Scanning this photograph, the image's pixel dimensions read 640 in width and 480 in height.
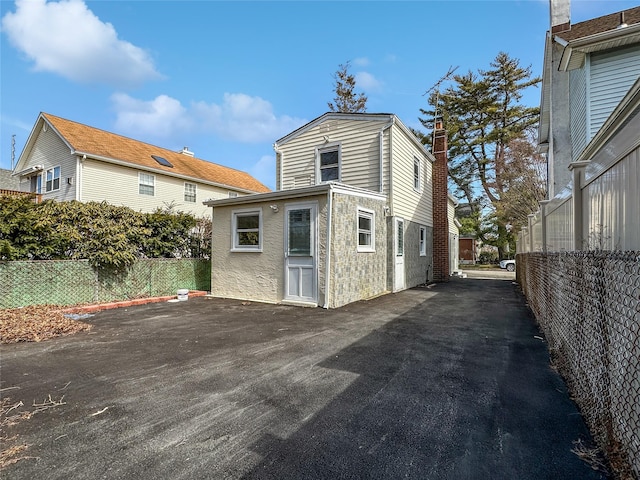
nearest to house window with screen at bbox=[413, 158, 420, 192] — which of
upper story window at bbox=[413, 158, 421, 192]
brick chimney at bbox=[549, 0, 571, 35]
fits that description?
upper story window at bbox=[413, 158, 421, 192]

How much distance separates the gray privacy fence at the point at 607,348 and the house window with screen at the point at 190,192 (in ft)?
57.8

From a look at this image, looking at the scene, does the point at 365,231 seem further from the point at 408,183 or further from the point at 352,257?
the point at 408,183

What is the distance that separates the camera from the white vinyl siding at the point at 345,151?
1001cm

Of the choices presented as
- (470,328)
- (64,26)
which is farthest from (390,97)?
(470,328)

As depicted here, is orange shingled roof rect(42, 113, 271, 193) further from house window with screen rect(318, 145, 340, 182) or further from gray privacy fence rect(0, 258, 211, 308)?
house window with screen rect(318, 145, 340, 182)

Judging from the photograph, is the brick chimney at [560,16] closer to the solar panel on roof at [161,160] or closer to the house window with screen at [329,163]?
the house window with screen at [329,163]

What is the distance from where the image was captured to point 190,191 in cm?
1775

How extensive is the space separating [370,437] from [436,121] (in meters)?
13.9

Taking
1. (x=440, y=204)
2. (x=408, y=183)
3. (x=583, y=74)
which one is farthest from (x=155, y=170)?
(x=583, y=74)

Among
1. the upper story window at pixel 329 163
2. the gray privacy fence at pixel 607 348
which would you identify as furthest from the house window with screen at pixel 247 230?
the gray privacy fence at pixel 607 348

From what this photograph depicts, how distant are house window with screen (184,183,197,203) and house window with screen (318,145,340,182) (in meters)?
9.73

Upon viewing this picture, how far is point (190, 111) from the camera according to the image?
24.2 m

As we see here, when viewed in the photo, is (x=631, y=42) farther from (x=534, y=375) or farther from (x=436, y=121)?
(x=534, y=375)

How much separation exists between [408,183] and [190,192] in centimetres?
1248
